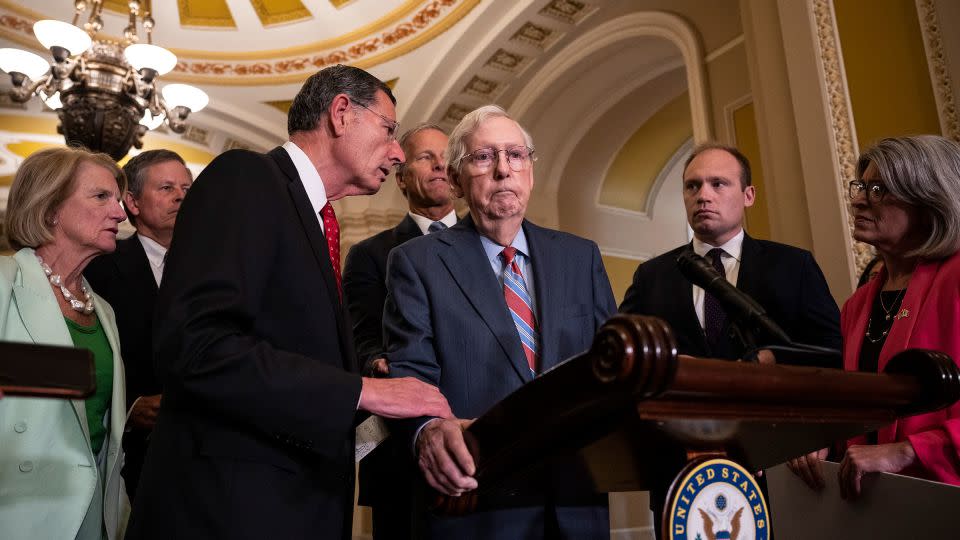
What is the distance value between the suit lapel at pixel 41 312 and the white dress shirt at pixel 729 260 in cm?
162

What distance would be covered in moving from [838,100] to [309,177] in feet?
8.49

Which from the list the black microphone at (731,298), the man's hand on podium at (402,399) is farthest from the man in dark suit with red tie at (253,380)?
the black microphone at (731,298)

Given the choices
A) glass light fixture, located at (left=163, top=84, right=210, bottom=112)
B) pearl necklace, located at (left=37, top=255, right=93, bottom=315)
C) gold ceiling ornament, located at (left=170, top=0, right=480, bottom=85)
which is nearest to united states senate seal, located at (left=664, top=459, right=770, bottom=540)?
pearl necklace, located at (left=37, top=255, right=93, bottom=315)

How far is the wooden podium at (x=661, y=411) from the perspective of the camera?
2.54ft

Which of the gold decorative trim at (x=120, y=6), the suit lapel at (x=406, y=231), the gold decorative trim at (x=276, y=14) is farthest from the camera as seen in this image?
the gold decorative trim at (x=276, y=14)

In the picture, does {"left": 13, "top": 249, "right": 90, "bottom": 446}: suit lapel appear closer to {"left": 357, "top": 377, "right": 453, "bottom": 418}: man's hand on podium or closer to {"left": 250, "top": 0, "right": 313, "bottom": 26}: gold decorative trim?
{"left": 357, "top": 377, "right": 453, "bottom": 418}: man's hand on podium

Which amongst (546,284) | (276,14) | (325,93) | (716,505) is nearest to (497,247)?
(546,284)

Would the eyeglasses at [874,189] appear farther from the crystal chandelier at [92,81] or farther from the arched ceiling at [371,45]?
the crystal chandelier at [92,81]

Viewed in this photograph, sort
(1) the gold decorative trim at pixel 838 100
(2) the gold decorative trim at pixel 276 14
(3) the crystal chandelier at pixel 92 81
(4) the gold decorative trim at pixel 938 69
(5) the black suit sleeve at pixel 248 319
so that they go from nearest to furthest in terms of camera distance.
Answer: (5) the black suit sleeve at pixel 248 319 < (4) the gold decorative trim at pixel 938 69 < (1) the gold decorative trim at pixel 838 100 < (3) the crystal chandelier at pixel 92 81 < (2) the gold decorative trim at pixel 276 14

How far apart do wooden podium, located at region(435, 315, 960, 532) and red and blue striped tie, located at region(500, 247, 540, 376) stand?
1.15 feet

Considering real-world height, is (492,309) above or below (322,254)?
below

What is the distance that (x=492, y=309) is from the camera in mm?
1456

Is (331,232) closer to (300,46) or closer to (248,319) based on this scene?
(248,319)

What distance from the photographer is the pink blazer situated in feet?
4.62
